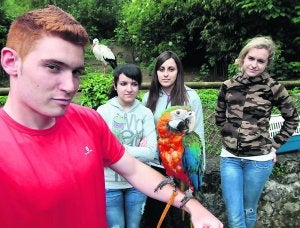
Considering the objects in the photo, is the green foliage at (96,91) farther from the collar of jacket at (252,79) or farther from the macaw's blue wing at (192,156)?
the macaw's blue wing at (192,156)

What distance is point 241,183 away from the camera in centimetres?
265

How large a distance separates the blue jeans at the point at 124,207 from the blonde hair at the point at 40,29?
1565 millimetres

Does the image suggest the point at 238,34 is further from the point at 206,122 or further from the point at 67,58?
the point at 67,58

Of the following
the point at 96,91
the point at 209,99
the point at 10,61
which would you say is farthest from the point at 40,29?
the point at 209,99

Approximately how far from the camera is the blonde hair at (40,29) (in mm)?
1066

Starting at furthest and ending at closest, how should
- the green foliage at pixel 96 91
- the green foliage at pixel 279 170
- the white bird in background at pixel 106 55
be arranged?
1. the white bird in background at pixel 106 55
2. the green foliage at pixel 279 170
3. the green foliage at pixel 96 91

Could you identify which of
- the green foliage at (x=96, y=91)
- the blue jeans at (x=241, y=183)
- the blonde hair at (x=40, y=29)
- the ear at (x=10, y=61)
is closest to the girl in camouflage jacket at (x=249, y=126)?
the blue jeans at (x=241, y=183)

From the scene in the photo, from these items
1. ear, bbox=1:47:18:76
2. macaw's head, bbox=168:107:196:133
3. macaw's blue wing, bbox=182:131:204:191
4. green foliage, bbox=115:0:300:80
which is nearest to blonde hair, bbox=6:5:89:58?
ear, bbox=1:47:18:76

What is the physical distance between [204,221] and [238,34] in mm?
7616

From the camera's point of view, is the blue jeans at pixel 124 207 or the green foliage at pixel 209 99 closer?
the blue jeans at pixel 124 207

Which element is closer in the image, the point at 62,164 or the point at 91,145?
the point at 62,164

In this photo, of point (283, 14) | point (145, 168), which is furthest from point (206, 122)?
point (283, 14)

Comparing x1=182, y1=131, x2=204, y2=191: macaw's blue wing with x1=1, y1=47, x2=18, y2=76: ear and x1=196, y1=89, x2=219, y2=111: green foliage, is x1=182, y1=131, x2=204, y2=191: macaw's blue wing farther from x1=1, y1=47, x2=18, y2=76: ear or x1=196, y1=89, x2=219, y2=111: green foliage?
x1=196, y1=89, x2=219, y2=111: green foliage

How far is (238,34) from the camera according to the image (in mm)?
8281
